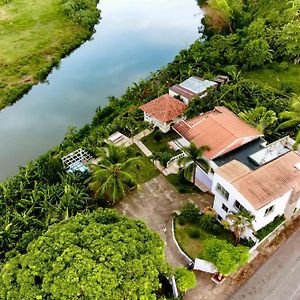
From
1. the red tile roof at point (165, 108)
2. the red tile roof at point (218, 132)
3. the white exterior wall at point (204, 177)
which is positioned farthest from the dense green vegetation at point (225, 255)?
the red tile roof at point (165, 108)

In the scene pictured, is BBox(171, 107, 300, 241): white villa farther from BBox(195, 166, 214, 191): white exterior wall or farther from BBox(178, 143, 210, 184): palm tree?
BBox(178, 143, 210, 184): palm tree

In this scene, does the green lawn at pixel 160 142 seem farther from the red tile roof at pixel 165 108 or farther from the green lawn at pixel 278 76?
the green lawn at pixel 278 76

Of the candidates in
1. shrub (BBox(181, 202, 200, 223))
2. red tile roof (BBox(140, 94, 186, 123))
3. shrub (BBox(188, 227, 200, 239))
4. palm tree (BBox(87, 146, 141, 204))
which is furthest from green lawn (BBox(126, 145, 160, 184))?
shrub (BBox(188, 227, 200, 239))

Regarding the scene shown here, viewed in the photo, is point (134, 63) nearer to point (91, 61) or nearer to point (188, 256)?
point (91, 61)

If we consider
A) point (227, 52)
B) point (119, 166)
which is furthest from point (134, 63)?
point (119, 166)

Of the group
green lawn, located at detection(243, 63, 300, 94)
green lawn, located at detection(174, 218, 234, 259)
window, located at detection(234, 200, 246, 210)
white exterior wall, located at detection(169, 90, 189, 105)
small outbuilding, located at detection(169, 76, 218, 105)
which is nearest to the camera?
window, located at detection(234, 200, 246, 210)
